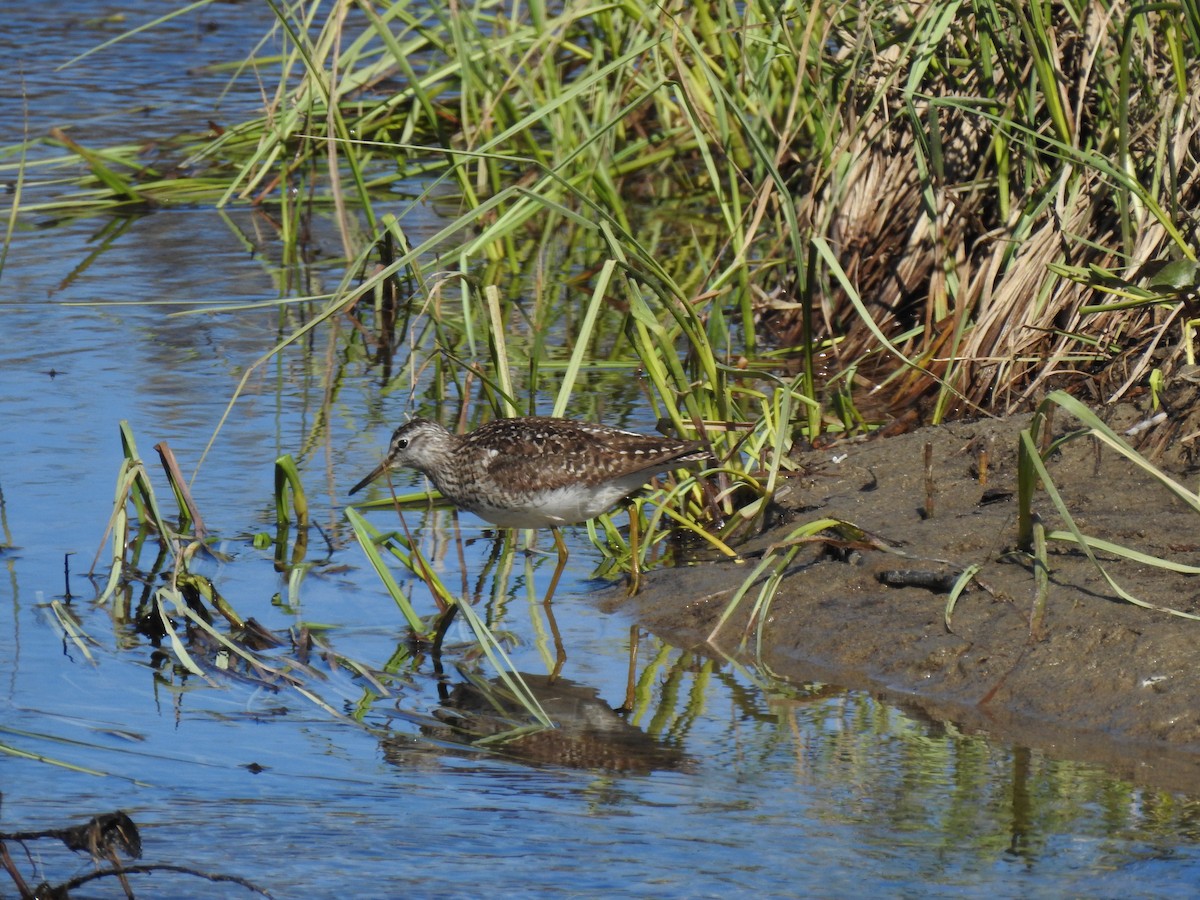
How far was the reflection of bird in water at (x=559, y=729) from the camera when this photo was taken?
4.63 meters

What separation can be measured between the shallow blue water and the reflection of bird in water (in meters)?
0.06

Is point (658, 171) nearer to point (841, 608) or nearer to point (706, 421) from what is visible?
point (706, 421)

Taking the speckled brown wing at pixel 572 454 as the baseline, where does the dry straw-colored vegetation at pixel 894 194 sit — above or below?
above

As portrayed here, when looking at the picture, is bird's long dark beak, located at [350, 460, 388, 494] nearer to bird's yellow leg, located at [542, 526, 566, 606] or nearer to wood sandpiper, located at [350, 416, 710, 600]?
wood sandpiper, located at [350, 416, 710, 600]

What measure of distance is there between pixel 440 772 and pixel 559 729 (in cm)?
49

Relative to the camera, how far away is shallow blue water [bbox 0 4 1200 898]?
3.89 meters

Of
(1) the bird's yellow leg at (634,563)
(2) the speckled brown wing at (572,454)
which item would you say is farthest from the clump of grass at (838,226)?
(1) the bird's yellow leg at (634,563)

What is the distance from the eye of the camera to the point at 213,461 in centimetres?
691

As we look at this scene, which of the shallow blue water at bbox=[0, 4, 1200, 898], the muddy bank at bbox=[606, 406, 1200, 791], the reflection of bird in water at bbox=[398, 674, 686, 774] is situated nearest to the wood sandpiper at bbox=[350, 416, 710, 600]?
the shallow blue water at bbox=[0, 4, 1200, 898]

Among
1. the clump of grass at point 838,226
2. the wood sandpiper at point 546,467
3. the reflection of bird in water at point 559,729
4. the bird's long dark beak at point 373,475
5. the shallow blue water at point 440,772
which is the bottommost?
the reflection of bird in water at point 559,729

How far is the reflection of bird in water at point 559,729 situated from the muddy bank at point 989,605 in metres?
0.56

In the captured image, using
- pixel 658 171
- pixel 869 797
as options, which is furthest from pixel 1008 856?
pixel 658 171

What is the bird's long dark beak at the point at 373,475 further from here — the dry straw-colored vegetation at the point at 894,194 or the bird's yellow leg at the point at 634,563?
the bird's yellow leg at the point at 634,563

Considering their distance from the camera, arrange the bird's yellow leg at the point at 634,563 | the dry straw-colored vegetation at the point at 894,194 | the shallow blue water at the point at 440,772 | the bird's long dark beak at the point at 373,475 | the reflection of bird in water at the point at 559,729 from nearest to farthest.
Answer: the shallow blue water at the point at 440,772 < the reflection of bird in water at the point at 559,729 < the bird's yellow leg at the point at 634,563 < the dry straw-colored vegetation at the point at 894,194 < the bird's long dark beak at the point at 373,475
